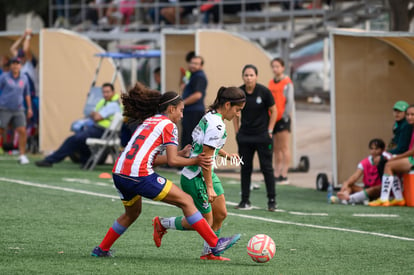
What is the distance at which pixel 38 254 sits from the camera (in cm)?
870

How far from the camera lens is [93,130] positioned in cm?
1861

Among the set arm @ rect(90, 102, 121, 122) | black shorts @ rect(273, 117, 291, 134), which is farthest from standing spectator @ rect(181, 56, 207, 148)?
arm @ rect(90, 102, 121, 122)

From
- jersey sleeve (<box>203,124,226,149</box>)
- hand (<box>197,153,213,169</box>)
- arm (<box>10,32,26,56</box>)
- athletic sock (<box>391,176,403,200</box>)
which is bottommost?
athletic sock (<box>391,176,403,200</box>)

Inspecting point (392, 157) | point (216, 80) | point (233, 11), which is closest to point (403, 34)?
point (392, 157)

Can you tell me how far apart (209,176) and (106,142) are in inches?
391

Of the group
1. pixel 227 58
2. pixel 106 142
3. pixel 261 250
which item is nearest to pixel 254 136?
pixel 261 250

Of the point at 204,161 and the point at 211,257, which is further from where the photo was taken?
the point at 211,257

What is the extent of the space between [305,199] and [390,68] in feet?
10.1

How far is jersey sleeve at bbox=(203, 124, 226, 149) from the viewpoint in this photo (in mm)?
8391

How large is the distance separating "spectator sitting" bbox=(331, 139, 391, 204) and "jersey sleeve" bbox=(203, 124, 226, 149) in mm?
5951

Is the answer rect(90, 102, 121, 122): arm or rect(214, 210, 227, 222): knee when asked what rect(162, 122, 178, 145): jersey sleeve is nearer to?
rect(214, 210, 227, 222): knee

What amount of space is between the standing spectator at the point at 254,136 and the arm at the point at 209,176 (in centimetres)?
437

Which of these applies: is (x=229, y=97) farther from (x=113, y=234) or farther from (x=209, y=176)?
(x=113, y=234)

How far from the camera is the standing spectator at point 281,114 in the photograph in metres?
16.8
